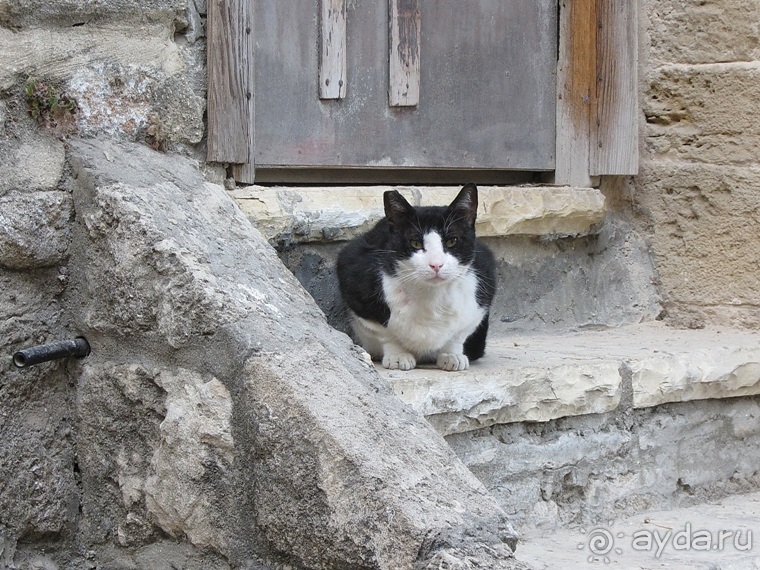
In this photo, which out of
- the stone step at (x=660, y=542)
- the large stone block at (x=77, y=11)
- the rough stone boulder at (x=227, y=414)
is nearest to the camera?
the rough stone boulder at (x=227, y=414)

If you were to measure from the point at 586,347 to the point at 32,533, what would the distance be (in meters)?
1.93

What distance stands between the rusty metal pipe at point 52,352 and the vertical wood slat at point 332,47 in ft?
4.71

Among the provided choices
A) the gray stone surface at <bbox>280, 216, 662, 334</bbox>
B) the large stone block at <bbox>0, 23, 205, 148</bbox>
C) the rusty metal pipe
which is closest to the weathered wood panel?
the gray stone surface at <bbox>280, 216, 662, 334</bbox>

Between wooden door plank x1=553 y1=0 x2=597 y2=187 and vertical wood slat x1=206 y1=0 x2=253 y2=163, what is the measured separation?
1.37 metres

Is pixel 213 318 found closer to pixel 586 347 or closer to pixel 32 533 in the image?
pixel 32 533

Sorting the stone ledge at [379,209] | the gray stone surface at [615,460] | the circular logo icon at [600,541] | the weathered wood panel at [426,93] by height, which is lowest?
the circular logo icon at [600,541]

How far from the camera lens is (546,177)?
13.1 ft

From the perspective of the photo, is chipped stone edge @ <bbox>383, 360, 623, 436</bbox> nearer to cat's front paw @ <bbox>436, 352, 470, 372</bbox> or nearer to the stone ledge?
cat's front paw @ <bbox>436, 352, 470, 372</bbox>

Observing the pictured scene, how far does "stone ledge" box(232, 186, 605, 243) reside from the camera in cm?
317

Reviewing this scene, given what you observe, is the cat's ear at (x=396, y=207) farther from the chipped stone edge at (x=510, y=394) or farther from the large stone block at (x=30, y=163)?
the large stone block at (x=30, y=163)

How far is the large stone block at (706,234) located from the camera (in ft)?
12.3

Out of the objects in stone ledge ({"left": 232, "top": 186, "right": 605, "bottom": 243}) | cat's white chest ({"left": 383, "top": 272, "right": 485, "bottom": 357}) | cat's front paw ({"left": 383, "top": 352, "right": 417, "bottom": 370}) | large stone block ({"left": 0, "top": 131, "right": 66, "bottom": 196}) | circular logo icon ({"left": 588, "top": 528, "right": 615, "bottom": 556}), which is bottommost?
circular logo icon ({"left": 588, "top": 528, "right": 615, "bottom": 556})

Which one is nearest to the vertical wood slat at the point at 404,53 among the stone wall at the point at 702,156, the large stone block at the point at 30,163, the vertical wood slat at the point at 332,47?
the vertical wood slat at the point at 332,47

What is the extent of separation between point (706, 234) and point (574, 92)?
0.74 m
